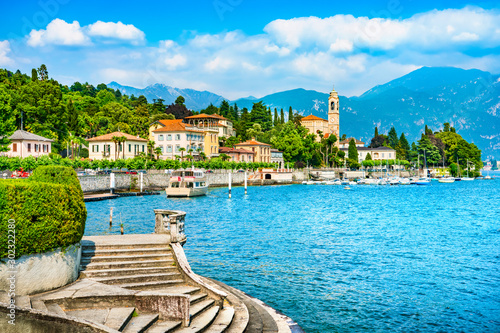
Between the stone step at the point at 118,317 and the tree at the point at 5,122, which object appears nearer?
the stone step at the point at 118,317

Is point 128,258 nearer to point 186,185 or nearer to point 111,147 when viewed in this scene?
point 186,185

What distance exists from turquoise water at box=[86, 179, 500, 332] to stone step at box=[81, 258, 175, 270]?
4779 mm

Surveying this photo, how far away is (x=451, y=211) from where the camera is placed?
56.5 metres

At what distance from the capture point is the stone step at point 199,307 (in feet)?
38.0

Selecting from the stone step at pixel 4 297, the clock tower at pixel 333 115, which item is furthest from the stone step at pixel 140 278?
the clock tower at pixel 333 115

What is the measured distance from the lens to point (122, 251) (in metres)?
14.8

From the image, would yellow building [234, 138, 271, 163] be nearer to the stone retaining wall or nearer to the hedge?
the hedge

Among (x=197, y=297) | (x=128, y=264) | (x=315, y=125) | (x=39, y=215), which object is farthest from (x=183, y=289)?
(x=315, y=125)

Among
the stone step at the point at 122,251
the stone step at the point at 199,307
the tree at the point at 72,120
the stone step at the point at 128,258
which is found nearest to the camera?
the stone step at the point at 199,307

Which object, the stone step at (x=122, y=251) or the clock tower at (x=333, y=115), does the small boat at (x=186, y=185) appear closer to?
the stone step at (x=122, y=251)

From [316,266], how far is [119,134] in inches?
2953

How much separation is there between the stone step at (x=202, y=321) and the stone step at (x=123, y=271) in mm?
2575

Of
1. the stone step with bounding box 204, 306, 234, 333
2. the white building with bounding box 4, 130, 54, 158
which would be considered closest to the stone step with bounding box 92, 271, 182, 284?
the stone step with bounding box 204, 306, 234, 333

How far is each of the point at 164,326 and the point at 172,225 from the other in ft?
19.1
